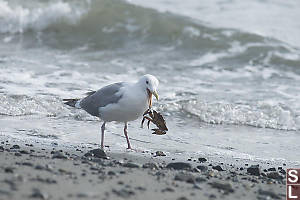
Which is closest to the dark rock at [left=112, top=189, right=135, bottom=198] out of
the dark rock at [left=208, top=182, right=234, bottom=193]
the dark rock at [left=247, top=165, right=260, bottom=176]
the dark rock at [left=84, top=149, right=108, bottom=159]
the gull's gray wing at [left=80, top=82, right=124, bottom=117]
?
the dark rock at [left=208, top=182, right=234, bottom=193]

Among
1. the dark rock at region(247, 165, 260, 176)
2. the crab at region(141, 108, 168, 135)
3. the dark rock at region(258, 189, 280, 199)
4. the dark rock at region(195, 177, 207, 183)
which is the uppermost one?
the crab at region(141, 108, 168, 135)

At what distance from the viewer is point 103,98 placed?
256 inches

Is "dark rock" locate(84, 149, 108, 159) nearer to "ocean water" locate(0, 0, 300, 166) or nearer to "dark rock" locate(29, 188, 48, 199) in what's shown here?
"ocean water" locate(0, 0, 300, 166)

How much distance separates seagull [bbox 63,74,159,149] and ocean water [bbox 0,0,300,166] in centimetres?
→ 50

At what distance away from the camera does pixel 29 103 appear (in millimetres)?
8211

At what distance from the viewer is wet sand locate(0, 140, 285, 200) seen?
3912 mm

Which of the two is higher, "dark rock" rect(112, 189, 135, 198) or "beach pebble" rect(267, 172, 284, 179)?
"beach pebble" rect(267, 172, 284, 179)

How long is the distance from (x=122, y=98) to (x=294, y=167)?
200 cm

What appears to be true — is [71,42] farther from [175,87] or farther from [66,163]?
[66,163]

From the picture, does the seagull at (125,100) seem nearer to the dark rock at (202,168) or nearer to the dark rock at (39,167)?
the dark rock at (202,168)

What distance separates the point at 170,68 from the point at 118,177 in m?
7.26

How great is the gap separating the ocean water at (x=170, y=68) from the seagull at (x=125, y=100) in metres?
0.50

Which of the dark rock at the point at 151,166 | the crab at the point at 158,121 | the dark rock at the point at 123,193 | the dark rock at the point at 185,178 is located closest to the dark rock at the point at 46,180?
the dark rock at the point at 123,193

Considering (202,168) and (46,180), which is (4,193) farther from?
(202,168)
